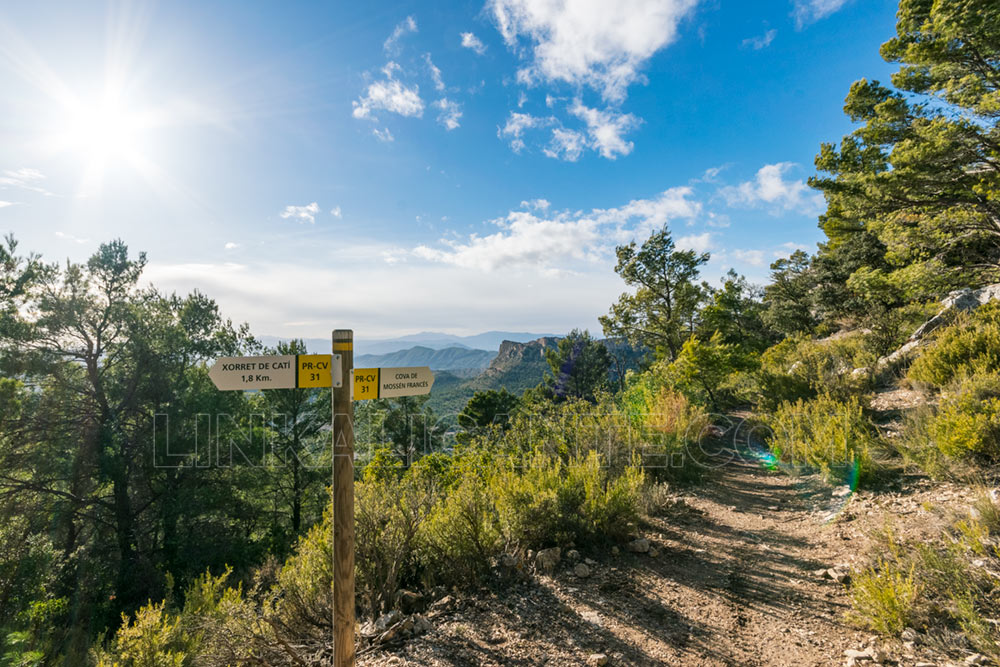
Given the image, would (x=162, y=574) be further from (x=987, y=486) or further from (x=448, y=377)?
(x=448, y=377)

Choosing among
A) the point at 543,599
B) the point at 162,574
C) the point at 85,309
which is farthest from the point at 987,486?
the point at 85,309

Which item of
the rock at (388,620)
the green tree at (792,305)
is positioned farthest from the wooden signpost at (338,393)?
the green tree at (792,305)

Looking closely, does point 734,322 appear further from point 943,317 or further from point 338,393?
point 338,393

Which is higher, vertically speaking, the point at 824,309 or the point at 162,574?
the point at 824,309

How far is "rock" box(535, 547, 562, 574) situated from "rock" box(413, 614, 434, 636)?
3.76 ft

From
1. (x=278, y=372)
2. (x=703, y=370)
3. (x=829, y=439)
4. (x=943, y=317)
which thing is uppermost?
(x=943, y=317)

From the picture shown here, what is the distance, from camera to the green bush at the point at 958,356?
509 centimetres

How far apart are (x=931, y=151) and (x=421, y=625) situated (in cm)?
1228

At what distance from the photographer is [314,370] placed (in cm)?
214

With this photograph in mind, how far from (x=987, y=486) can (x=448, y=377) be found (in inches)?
4796

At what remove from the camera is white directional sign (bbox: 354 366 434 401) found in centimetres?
224

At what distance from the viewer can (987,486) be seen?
3500 millimetres

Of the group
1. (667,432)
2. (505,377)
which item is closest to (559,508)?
(667,432)

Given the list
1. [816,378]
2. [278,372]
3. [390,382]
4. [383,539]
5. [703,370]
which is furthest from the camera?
[703,370]
